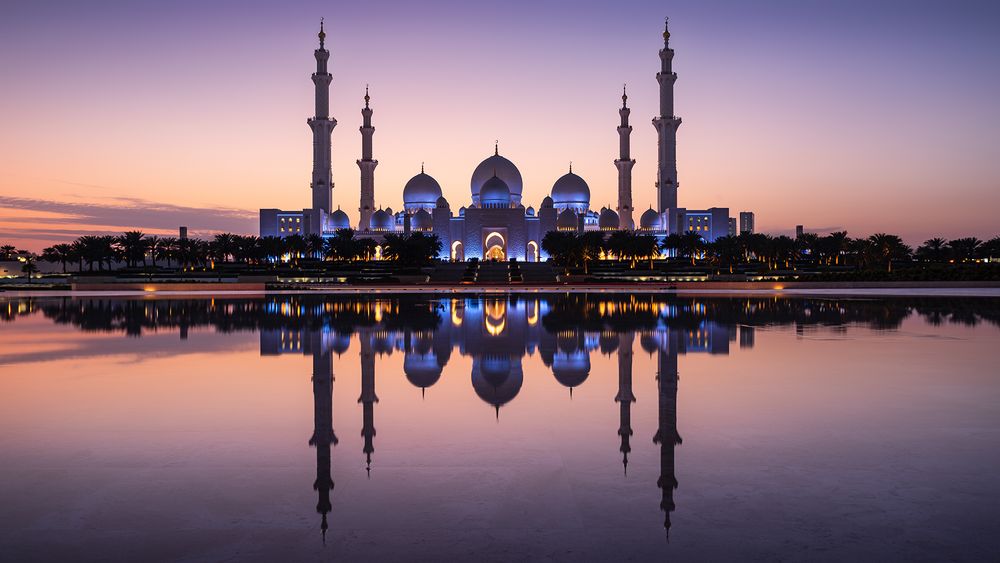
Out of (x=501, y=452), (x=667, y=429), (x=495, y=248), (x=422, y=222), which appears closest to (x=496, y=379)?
(x=667, y=429)

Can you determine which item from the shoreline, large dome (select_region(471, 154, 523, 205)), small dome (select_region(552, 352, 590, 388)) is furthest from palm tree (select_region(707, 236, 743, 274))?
small dome (select_region(552, 352, 590, 388))

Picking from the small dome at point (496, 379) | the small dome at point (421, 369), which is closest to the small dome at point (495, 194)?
the small dome at point (421, 369)

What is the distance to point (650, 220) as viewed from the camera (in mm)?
80312

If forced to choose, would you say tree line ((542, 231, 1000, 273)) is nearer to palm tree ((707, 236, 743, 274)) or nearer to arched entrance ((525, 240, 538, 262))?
palm tree ((707, 236, 743, 274))

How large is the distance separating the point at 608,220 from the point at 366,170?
80.3 ft

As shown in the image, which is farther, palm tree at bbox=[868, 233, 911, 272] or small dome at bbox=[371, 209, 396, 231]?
small dome at bbox=[371, 209, 396, 231]

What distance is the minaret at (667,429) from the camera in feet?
15.2

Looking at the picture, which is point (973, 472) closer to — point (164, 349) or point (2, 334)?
point (164, 349)

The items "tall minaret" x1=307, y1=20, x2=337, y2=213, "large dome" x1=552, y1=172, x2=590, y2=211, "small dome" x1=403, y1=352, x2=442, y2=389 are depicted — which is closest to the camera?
"small dome" x1=403, y1=352, x2=442, y2=389

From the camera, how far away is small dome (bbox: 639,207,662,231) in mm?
79312

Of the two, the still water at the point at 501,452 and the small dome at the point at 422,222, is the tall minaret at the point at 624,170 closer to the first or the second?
the small dome at the point at 422,222

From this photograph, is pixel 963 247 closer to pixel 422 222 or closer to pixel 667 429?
pixel 422 222

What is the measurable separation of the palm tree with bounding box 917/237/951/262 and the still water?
204 feet

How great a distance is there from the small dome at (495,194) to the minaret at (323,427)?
64.8 meters
